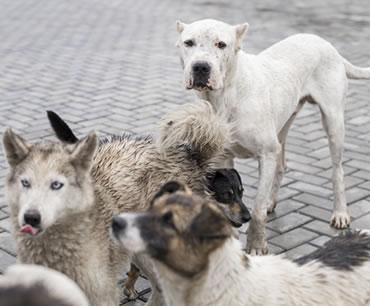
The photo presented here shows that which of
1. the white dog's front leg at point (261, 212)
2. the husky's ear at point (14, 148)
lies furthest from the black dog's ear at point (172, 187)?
the white dog's front leg at point (261, 212)

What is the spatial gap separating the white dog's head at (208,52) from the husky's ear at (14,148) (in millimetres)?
1717

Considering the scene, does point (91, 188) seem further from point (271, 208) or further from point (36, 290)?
point (271, 208)

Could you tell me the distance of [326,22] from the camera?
53.4 ft

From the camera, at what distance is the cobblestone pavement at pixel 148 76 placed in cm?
625

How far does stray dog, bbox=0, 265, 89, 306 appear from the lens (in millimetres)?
1619

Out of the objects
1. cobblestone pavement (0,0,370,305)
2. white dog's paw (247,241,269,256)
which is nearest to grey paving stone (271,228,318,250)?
cobblestone pavement (0,0,370,305)

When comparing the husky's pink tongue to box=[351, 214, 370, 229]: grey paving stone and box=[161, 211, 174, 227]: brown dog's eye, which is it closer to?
box=[161, 211, 174, 227]: brown dog's eye

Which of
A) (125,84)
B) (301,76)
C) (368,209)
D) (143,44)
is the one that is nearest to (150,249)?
(301,76)

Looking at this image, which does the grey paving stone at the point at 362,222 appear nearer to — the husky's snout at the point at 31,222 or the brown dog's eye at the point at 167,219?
the brown dog's eye at the point at 167,219

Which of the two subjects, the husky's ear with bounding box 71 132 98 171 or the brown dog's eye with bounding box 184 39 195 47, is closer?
the husky's ear with bounding box 71 132 98 171

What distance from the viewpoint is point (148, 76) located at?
11.0 m

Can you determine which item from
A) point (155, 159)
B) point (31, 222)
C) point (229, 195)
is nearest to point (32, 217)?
point (31, 222)

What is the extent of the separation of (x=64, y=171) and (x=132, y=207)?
659mm

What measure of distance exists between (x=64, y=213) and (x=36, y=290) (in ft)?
6.90
